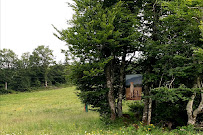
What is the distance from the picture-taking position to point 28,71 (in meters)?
60.9

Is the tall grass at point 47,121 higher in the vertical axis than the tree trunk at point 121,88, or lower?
lower

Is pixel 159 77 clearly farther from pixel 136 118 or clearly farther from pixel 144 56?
pixel 136 118

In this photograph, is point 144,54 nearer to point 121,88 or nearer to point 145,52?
point 145,52

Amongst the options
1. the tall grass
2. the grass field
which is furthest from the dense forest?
the tall grass

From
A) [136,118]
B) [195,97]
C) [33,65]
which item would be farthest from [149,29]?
[33,65]

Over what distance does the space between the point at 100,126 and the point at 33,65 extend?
60.2 meters

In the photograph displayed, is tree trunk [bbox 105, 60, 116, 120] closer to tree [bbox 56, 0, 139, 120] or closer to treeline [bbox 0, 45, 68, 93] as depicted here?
tree [bbox 56, 0, 139, 120]

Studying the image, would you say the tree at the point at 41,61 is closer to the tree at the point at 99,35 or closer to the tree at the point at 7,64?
the tree at the point at 7,64

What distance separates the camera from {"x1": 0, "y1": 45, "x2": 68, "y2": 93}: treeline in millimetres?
56088

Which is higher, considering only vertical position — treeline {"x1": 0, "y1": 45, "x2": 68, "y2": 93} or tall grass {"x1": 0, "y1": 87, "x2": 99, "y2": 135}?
treeline {"x1": 0, "y1": 45, "x2": 68, "y2": 93}

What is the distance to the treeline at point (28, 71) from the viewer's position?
56088mm

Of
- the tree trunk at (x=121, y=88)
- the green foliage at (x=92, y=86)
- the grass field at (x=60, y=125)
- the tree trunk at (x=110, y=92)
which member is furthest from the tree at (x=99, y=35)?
the grass field at (x=60, y=125)

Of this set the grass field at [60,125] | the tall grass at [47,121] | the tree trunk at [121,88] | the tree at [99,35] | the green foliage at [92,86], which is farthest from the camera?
the tree trunk at [121,88]

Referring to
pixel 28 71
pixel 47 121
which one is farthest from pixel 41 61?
pixel 47 121
